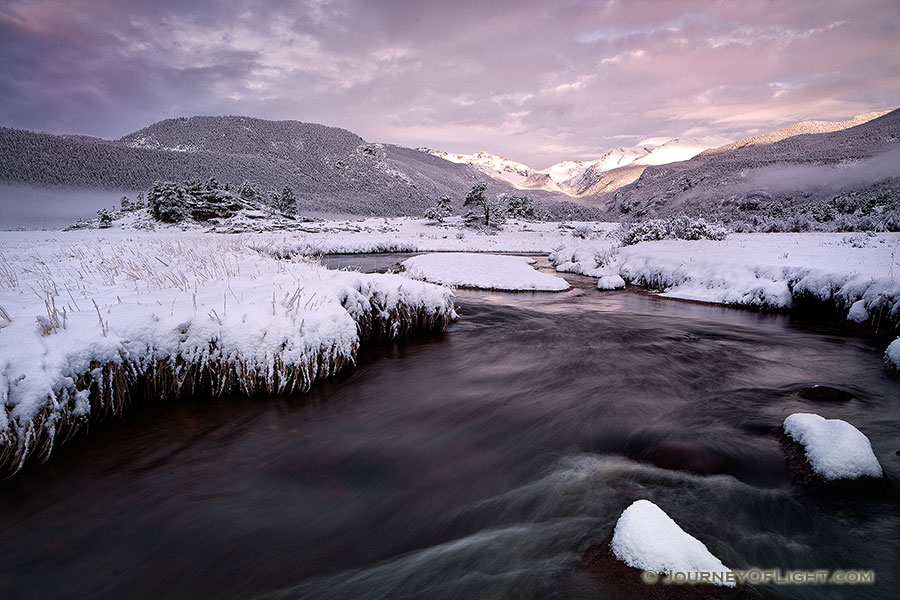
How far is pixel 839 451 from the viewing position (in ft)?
11.7

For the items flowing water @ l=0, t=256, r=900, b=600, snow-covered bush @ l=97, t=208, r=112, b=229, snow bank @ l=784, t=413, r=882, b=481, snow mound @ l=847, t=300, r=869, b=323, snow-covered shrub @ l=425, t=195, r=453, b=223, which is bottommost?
flowing water @ l=0, t=256, r=900, b=600

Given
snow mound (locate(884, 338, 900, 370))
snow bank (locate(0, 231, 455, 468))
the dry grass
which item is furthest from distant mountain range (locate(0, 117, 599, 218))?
snow mound (locate(884, 338, 900, 370))

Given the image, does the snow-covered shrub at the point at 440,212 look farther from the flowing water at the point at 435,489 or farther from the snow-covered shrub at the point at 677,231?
the flowing water at the point at 435,489

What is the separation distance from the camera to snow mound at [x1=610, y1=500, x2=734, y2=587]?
224 cm

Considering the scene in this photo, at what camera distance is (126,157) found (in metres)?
94.4

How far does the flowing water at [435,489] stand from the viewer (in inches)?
110

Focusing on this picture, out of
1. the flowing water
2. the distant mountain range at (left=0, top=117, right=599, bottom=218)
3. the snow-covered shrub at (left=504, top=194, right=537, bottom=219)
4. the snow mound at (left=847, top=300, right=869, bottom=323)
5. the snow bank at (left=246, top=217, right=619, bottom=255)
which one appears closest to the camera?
the flowing water

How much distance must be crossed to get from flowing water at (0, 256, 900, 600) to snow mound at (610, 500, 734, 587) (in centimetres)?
38

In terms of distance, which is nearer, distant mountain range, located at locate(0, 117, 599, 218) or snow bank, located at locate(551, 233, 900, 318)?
snow bank, located at locate(551, 233, 900, 318)

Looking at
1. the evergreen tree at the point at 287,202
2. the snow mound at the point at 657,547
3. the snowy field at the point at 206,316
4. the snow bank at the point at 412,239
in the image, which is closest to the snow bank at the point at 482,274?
the snow bank at the point at 412,239

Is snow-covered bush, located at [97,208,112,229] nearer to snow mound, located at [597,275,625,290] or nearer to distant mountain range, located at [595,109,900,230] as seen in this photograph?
snow mound, located at [597,275,625,290]

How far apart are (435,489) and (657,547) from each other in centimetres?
216

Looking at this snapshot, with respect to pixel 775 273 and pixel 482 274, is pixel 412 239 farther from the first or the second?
pixel 775 273

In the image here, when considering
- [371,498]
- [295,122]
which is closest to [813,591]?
[371,498]
